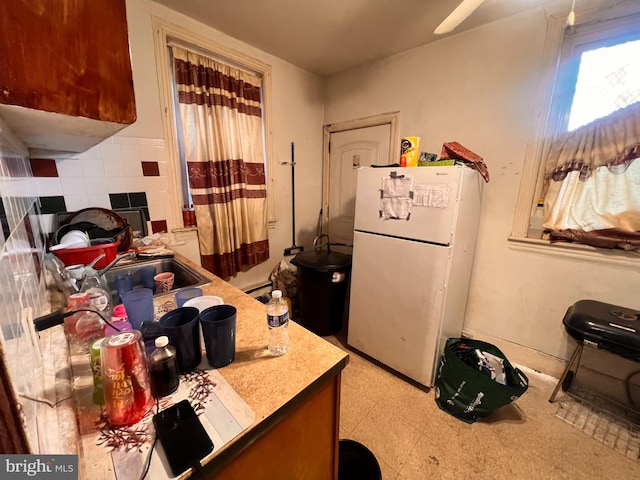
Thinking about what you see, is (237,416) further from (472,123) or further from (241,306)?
(472,123)

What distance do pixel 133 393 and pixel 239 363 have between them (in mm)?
245

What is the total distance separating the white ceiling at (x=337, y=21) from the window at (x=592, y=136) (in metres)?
0.31

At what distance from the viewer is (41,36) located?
0.50 meters

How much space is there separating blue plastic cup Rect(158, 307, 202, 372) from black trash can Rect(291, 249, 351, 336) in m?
1.43

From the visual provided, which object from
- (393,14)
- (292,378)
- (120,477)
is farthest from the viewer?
(393,14)

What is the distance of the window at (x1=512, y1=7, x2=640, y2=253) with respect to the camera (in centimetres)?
142

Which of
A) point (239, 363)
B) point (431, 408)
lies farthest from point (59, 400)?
point (431, 408)

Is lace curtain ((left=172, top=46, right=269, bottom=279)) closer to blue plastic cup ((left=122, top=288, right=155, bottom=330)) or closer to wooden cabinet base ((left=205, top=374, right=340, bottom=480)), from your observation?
blue plastic cup ((left=122, top=288, right=155, bottom=330))

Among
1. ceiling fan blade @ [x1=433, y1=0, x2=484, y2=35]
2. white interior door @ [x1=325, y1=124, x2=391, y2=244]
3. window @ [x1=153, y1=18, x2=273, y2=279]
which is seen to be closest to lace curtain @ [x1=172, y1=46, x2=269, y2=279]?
window @ [x1=153, y1=18, x2=273, y2=279]

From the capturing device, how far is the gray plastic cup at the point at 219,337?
0.66 m

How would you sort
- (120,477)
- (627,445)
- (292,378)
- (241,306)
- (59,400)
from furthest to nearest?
1. (627,445)
2. (241,306)
3. (292,378)
4. (59,400)
5. (120,477)

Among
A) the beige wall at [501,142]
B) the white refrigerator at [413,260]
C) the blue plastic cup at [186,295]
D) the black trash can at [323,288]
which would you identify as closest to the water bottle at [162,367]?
the blue plastic cup at [186,295]

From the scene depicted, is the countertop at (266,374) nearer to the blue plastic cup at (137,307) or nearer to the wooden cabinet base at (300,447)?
the wooden cabinet base at (300,447)

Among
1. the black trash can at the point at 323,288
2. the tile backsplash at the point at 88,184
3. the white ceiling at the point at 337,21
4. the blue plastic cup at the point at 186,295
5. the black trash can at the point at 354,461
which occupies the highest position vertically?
the white ceiling at the point at 337,21
